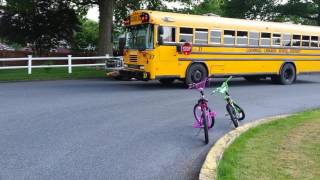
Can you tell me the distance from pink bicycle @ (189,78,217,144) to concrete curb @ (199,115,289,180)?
1.28 ft

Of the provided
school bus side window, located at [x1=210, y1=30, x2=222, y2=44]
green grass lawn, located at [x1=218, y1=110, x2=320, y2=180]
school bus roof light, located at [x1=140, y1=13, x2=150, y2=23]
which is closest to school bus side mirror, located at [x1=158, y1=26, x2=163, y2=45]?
school bus roof light, located at [x1=140, y1=13, x2=150, y2=23]

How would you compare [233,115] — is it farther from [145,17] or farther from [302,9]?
[302,9]

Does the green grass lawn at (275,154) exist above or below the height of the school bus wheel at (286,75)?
below

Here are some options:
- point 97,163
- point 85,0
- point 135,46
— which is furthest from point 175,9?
point 97,163

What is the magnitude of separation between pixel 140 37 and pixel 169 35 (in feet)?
3.68

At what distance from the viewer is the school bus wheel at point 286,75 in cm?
2192

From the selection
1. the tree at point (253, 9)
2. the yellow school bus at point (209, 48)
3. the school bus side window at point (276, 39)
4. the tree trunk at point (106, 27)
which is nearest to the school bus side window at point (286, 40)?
the yellow school bus at point (209, 48)

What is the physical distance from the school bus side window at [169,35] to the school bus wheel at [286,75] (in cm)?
607

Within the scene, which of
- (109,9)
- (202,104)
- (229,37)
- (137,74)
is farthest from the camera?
(109,9)

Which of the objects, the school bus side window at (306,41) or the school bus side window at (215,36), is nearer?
the school bus side window at (215,36)

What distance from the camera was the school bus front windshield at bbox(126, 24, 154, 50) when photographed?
59.0 ft

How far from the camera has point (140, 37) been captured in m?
18.5

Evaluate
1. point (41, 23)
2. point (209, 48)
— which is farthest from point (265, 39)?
point (41, 23)

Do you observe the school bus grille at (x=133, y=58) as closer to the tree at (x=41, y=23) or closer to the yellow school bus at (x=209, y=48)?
the yellow school bus at (x=209, y=48)
